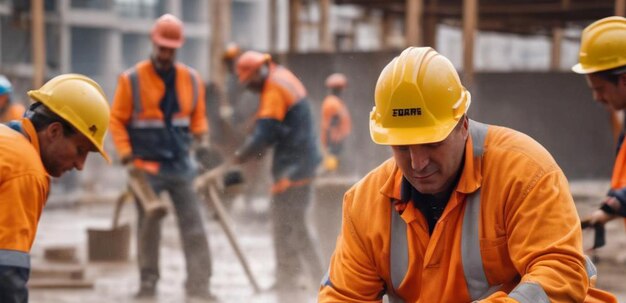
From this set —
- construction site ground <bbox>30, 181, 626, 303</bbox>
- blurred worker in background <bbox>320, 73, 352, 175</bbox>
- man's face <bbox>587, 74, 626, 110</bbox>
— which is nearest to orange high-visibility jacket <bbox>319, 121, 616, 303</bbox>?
man's face <bbox>587, 74, 626, 110</bbox>

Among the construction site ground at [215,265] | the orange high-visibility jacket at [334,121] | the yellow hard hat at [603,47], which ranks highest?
the yellow hard hat at [603,47]

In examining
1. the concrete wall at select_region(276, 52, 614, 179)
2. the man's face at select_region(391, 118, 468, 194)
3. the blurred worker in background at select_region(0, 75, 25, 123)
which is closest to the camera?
the man's face at select_region(391, 118, 468, 194)

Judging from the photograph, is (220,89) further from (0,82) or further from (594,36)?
(594,36)

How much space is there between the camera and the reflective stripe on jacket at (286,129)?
7.77m

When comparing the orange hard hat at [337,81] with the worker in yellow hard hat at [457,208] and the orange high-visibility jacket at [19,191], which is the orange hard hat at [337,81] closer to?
the orange high-visibility jacket at [19,191]

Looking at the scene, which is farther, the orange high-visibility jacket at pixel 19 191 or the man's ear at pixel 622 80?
the man's ear at pixel 622 80

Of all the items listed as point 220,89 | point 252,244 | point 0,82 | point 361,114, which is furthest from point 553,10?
point 0,82

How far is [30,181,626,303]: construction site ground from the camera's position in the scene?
25.9ft

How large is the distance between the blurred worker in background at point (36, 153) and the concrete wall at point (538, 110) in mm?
7944

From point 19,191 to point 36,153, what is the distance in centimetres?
21

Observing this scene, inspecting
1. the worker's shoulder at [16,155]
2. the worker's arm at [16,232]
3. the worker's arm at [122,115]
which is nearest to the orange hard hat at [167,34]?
the worker's arm at [122,115]

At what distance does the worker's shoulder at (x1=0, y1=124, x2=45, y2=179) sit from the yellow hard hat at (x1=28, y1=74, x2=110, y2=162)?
0.30m

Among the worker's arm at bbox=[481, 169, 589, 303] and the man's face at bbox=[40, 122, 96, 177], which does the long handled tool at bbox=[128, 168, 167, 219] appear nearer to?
the man's face at bbox=[40, 122, 96, 177]

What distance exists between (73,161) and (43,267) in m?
4.72
